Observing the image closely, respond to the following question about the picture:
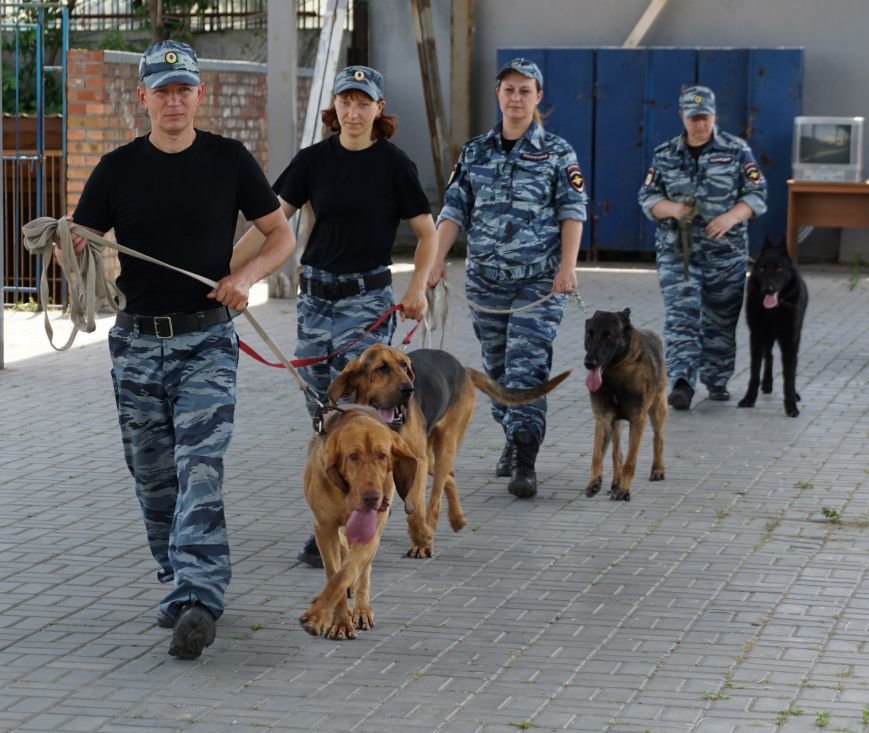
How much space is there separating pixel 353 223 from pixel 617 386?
216 cm

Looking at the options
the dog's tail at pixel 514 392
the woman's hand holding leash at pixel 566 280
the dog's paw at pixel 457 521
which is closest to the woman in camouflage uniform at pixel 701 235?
the woman's hand holding leash at pixel 566 280

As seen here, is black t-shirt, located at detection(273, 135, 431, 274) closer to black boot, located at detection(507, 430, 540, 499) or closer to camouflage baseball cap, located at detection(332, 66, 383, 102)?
camouflage baseball cap, located at detection(332, 66, 383, 102)

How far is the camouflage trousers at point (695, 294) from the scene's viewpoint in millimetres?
10883

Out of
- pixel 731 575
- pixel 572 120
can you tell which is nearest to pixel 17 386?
pixel 731 575

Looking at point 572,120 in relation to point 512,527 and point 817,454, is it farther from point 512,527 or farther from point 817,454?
point 512,527

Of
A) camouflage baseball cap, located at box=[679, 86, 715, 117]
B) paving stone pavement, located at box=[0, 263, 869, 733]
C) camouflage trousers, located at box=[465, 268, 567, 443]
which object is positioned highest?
camouflage baseball cap, located at box=[679, 86, 715, 117]

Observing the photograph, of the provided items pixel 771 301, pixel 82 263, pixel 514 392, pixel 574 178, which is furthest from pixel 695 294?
pixel 82 263

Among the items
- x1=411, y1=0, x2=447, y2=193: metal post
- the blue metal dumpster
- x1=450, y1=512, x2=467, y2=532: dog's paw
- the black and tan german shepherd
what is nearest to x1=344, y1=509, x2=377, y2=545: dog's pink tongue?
x1=450, y1=512, x2=467, y2=532: dog's paw

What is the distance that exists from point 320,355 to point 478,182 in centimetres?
181

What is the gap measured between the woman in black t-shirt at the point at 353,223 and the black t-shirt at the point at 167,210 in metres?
1.23

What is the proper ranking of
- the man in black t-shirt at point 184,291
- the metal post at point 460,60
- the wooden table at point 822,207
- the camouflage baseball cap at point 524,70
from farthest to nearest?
the metal post at point 460,60 < the wooden table at point 822,207 < the camouflage baseball cap at point 524,70 < the man in black t-shirt at point 184,291

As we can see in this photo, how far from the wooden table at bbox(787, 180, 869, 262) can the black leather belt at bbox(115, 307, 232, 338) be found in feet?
45.6

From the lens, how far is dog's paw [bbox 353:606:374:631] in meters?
5.77

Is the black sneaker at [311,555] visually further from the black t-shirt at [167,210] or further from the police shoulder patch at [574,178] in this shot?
the police shoulder patch at [574,178]
